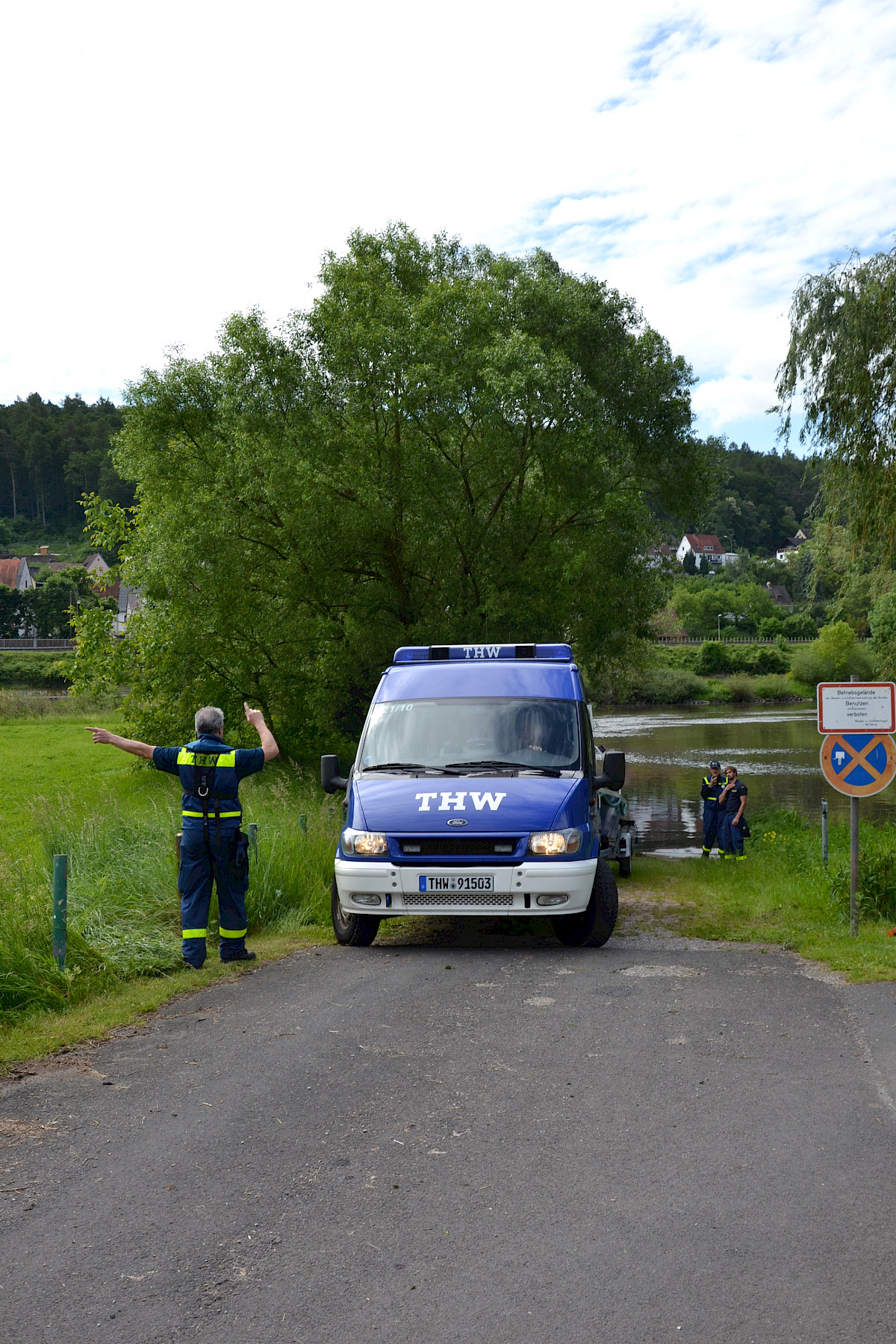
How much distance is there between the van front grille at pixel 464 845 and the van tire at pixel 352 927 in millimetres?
938

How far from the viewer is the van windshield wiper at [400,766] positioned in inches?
370

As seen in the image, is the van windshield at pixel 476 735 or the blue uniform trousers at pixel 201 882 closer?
the blue uniform trousers at pixel 201 882

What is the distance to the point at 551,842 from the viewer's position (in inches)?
338

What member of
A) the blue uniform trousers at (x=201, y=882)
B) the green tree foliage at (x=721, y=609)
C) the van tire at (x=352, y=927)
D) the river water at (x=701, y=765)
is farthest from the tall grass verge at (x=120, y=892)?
the green tree foliage at (x=721, y=609)

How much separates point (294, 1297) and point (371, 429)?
19.0 m

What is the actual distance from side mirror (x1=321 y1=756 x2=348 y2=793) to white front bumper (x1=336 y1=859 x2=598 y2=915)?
0.92 metres

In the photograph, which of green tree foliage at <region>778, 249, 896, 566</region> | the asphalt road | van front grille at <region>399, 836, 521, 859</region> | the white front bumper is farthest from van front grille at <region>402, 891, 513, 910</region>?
green tree foliage at <region>778, 249, 896, 566</region>

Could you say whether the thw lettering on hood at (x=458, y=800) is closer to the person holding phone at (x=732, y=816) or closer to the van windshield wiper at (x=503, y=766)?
Answer: the van windshield wiper at (x=503, y=766)

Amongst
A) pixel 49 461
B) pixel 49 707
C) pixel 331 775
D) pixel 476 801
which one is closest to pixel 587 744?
pixel 476 801

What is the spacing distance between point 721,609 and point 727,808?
12226 centimetres

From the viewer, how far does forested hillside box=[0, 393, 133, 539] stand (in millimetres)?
151125

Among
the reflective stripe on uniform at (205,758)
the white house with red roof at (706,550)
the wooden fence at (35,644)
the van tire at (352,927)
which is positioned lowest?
the van tire at (352,927)

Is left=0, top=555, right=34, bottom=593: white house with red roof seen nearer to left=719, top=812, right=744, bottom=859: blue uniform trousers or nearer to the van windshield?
left=719, top=812, right=744, bottom=859: blue uniform trousers

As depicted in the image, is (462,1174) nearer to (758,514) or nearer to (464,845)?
(464,845)
